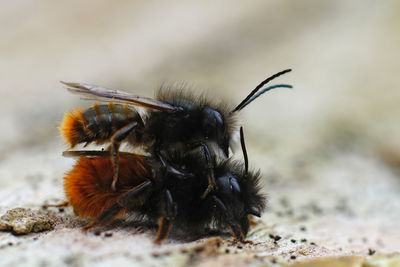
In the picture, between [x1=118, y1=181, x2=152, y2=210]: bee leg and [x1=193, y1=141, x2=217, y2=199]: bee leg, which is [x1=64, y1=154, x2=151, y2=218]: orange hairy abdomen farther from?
[x1=193, y1=141, x2=217, y2=199]: bee leg

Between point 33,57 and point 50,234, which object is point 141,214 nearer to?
point 50,234

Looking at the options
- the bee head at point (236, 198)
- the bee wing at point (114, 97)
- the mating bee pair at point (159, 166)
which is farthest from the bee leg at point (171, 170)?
the bee wing at point (114, 97)

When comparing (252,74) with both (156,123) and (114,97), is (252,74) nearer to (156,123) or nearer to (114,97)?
(156,123)

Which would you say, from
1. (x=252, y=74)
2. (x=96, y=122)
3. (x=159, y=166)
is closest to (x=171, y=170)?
(x=159, y=166)

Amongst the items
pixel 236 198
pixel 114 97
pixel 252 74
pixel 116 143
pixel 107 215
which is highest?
pixel 252 74

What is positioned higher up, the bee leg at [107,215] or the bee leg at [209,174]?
the bee leg at [209,174]

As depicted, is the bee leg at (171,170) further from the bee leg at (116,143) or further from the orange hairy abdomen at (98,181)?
the bee leg at (116,143)

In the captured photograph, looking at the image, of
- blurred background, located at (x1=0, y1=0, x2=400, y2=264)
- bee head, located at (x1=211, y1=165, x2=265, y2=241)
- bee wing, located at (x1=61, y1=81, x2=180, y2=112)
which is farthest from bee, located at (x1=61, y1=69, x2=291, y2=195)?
blurred background, located at (x1=0, y1=0, x2=400, y2=264)
